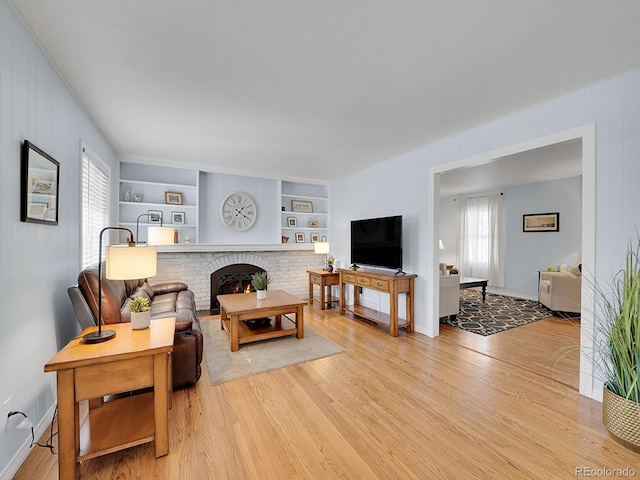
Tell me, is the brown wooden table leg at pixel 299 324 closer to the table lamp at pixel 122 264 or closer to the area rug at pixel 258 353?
the area rug at pixel 258 353

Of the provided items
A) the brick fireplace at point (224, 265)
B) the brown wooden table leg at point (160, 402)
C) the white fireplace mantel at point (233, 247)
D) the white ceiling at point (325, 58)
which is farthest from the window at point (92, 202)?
the brown wooden table leg at point (160, 402)

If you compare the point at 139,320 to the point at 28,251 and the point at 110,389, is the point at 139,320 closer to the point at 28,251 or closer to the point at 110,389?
the point at 110,389

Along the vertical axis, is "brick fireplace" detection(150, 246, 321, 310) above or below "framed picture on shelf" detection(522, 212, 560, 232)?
below

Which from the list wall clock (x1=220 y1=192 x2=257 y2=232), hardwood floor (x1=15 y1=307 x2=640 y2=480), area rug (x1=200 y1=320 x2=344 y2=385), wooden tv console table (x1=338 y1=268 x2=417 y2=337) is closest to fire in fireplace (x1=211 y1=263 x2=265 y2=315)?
wall clock (x1=220 y1=192 x2=257 y2=232)

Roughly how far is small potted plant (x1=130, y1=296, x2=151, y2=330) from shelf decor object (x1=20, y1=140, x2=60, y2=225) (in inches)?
30.4

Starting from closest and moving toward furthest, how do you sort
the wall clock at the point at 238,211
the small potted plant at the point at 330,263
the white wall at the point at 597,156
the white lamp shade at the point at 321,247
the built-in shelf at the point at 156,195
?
the white wall at the point at 597,156 → the built-in shelf at the point at 156,195 → the wall clock at the point at 238,211 → the small potted plant at the point at 330,263 → the white lamp shade at the point at 321,247

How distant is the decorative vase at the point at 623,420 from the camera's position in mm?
1691

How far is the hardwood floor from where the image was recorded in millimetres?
1581

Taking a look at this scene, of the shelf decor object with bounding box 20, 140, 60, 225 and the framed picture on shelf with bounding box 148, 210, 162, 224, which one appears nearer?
the shelf decor object with bounding box 20, 140, 60, 225

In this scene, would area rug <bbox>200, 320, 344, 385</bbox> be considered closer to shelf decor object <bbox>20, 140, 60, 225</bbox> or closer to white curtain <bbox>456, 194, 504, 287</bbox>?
shelf decor object <bbox>20, 140, 60, 225</bbox>

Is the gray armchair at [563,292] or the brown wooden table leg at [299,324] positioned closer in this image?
the brown wooden table leg at [299,324]

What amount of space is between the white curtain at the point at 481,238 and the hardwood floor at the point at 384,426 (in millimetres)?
3891

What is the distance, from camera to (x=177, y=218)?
4773 millimetres

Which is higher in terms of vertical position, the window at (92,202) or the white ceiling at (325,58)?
the white ceiling at (325,58)
